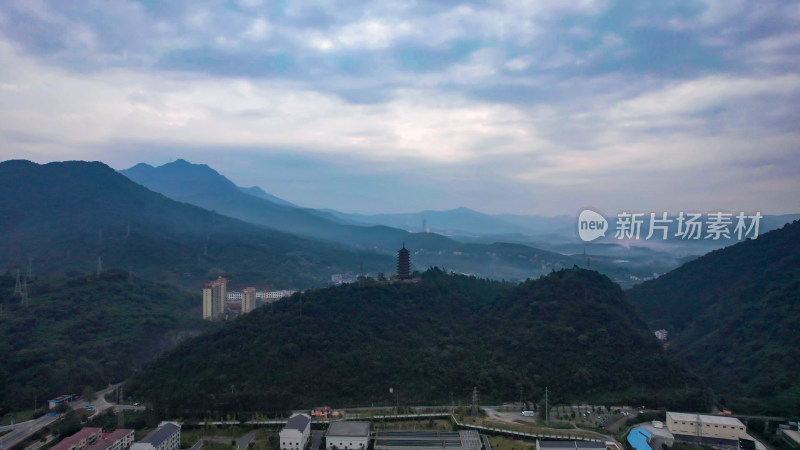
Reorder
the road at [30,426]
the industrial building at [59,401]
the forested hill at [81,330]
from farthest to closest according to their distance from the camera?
the forested hill at [81,330] < the industrial building at [59,401] < the road at [30,426]

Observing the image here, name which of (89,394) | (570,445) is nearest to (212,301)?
(89,394)

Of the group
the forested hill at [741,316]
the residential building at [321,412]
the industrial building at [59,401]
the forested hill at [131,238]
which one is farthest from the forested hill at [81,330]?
the forested hill at [741,316]

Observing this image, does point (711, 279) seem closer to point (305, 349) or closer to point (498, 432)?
point (498, 432)

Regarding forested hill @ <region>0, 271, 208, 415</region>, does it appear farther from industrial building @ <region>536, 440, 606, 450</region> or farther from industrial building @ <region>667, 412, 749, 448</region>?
industrial building @ <region>667, 412, 749, 448</region>

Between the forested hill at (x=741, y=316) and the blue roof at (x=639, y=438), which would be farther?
the forested hill at (x=741, y=316)

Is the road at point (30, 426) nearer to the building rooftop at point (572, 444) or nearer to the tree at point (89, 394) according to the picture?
the tree at point (89, 394)

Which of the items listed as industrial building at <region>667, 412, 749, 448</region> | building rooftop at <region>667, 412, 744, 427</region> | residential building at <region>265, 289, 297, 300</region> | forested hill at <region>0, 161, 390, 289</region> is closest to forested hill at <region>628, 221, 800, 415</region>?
building rooftop at <region>667, 412, 744, 427</region>

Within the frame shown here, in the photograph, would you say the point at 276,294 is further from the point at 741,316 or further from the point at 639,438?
the point at 639,438
